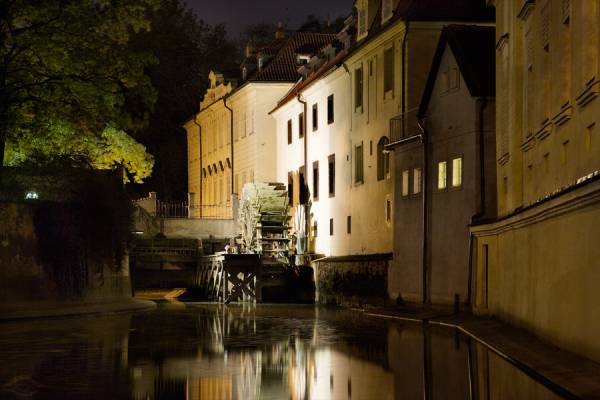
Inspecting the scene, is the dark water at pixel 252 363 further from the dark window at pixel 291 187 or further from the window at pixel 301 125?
the dark window at pixel 291 187

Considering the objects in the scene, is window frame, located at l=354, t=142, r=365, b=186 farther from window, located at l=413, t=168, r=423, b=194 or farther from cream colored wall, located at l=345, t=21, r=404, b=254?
window, located at l=413, t=168, r=423, b=194

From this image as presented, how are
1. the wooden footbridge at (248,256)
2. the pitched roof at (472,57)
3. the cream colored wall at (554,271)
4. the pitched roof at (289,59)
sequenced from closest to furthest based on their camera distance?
the cream colored wall at (554,271) < the pitched roof at (472,57) < the wooden footbridge at (248,256) < the pitched roof at (289,59)

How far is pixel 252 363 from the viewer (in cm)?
1827

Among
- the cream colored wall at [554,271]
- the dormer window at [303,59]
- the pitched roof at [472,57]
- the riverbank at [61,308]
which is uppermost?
the dormer window at [303,59]

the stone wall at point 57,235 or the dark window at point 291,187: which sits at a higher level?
the dark window at point 291,187

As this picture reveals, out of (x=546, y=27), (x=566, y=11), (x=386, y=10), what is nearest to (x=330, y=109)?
(x=386, y=10)

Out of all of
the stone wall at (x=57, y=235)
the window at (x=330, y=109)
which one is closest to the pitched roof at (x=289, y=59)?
the window at (x=330, y=109)

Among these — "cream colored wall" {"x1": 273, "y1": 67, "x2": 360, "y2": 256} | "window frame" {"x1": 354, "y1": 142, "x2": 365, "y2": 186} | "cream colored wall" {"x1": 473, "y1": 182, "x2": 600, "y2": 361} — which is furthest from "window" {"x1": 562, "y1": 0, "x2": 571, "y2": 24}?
"cream colored wall" {"x1": 273, "y1": 67, "x2": 360, "y2": 256}

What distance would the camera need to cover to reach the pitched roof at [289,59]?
63.1 meters

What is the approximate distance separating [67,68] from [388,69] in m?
12.1

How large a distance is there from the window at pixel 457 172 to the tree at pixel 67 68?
11072 millimetres

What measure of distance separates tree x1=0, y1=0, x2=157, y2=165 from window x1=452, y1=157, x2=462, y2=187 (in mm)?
11072

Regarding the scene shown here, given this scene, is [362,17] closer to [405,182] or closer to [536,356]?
[405,182]

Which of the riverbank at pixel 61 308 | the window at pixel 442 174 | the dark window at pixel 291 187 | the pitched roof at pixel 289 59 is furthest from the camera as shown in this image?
the pitched roof at pixel 289 59
